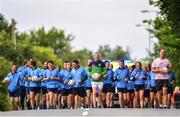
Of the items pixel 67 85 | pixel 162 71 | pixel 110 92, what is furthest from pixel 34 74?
pixel 162 71

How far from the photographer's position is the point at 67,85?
3253 centimetres

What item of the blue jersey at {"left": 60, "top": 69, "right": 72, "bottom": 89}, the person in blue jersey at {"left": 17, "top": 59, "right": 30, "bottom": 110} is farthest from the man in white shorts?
the person in blue jersey at {"left": 17, "top": 59, "right": 30, "bottom": 110}

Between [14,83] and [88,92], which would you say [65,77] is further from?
Result: [14,83]

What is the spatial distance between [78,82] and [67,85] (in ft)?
2.19

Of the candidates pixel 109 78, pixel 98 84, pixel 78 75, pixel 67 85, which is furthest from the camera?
pixel 67 85

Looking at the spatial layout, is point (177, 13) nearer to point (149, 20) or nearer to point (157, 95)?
point (157, 95)

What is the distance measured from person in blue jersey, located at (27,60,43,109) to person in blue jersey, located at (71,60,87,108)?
4.49 ft

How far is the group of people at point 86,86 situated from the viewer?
31.5m

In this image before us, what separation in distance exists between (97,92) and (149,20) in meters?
19.6

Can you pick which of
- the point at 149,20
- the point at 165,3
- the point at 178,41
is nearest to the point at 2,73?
the point at 149,20

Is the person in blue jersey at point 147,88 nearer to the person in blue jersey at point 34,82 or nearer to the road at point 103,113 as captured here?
the person in blue jersey at point 34,82

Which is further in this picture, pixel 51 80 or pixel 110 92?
pixel 51 80

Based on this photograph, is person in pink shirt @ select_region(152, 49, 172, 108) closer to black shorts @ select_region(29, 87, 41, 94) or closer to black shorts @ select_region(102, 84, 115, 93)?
black shorts @ select_region(102, 84, 115, 93)

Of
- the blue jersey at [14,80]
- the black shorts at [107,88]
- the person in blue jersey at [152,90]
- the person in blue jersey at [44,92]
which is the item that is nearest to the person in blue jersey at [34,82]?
the person in blue jersey at [44,92]
